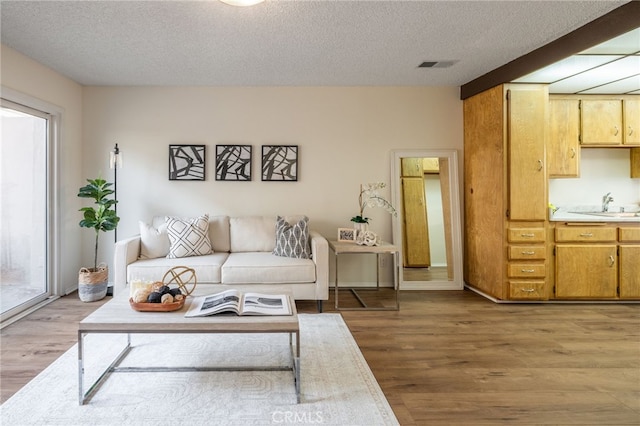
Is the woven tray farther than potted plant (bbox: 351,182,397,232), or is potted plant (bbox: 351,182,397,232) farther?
potted plant (bbox: 351,182,397,232)

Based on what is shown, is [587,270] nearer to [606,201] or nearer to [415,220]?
[606,201]

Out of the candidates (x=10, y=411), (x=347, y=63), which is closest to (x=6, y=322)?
(x=10, y=411)

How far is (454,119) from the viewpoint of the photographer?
4664 mm

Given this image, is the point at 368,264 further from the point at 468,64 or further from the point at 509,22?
the point at 509,22

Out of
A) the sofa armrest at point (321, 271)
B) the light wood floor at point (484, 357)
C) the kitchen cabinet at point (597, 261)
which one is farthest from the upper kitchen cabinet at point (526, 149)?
the sofa armrest at point (321, 271)

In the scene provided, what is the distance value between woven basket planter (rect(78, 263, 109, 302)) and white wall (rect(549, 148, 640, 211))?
17.3ft

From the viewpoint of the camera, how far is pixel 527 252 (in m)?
3.87

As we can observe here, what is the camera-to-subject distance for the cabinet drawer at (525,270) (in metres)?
3.87

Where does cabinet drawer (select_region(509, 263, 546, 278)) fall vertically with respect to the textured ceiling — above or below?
below

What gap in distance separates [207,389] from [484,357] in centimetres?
187

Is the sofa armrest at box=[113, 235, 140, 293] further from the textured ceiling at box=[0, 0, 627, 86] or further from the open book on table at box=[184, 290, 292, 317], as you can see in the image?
the textured ceiling at box=[0, 0, 627, 86]

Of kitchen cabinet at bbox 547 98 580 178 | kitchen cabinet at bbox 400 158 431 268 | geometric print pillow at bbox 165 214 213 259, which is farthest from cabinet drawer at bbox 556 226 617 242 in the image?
geometric print pillow at bbox 165 214 213 259

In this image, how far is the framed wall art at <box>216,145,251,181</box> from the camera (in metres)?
4.55

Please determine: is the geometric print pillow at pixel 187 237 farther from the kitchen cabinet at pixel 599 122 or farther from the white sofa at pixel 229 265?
the kitchen cabinet at pixel 599 122
